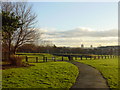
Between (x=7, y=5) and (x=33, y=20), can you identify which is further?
(x=33, y=20)

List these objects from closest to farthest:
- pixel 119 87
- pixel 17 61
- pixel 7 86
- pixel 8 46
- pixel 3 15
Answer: pixel 7 86 < pixel 119 87 < pixel 3 15 < pixel 17 61 < pixel 8 46

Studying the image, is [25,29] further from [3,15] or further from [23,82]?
[23,82]

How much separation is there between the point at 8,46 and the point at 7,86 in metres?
13.6

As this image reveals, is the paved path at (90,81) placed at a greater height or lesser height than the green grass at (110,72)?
greater

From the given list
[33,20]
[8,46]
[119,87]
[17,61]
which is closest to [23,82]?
[119,87]

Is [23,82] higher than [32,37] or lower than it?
lower

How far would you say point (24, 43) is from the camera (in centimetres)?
2192

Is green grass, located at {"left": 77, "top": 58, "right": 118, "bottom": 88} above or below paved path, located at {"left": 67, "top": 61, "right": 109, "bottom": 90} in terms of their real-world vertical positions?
below

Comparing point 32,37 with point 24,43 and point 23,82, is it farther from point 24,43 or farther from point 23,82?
point 23,82

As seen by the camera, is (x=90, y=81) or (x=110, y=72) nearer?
(x=90, y=81)

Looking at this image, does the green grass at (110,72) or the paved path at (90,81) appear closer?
the paved path at (90,81)

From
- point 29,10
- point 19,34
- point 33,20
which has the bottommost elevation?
point 19,34

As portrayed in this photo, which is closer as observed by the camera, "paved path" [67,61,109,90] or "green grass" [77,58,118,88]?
"paved path" [67,61,109,90]

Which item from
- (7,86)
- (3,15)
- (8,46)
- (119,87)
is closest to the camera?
(7,86)
